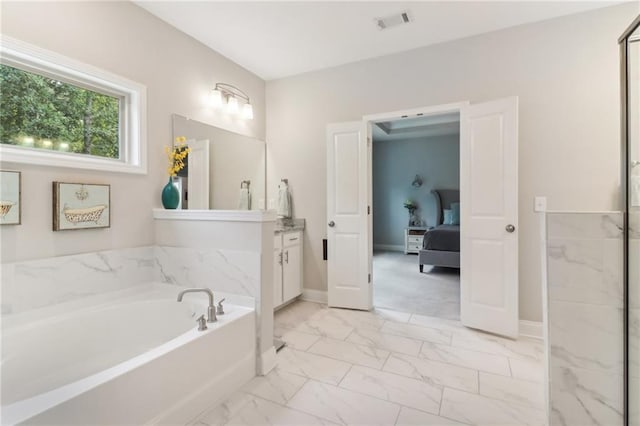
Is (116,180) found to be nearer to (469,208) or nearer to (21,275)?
(21,275)

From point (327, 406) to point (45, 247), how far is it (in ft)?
6.38

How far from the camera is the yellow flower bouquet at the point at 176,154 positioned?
2557 mm

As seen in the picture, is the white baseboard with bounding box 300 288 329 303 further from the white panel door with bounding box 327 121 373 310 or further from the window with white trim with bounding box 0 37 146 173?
the window with white trim with bounding box 0 37 146 173

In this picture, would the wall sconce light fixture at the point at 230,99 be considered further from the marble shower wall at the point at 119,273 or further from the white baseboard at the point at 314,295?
the white baseboard at the point at 314,295

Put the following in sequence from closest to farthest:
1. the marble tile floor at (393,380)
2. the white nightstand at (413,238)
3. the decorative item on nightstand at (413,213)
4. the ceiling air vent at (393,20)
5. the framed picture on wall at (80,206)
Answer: the marble tile floor at (393,380)
the framed picture on wall at (80,206)
the ceiling air vent at (393,20)
the white nightstand at (413,238)
the decorative item on nightstand at (413,213)

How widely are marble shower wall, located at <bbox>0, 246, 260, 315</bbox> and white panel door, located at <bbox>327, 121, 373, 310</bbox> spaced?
143 centimetres

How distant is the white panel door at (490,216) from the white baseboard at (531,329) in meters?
0.17

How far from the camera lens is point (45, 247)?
73.7 inches

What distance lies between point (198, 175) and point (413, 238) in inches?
201

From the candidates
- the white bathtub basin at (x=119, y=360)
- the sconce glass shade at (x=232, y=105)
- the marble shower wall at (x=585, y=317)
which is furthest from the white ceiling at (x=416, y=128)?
the white bathtub basin at (x=119, y=360)

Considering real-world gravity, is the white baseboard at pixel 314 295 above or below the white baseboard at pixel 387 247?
below

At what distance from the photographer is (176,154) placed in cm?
259

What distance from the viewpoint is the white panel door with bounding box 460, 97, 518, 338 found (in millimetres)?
2541

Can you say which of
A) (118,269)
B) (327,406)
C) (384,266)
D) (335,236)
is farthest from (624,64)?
(384,266)
